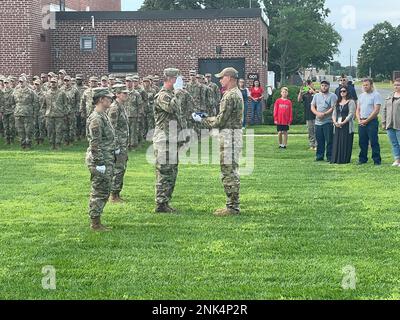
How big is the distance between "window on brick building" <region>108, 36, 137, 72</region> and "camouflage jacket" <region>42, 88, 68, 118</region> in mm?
8918

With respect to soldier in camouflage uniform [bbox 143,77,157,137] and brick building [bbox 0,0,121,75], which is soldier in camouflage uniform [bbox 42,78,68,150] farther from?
brick building [bbox 0,0,121,75]

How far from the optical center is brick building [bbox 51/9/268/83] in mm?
29719

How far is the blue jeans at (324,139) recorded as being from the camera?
1818 cm

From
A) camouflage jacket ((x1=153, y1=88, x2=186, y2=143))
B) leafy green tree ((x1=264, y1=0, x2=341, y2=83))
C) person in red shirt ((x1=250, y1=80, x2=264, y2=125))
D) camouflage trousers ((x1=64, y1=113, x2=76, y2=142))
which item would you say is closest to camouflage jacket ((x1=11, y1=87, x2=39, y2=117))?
camouflage trousers ((x1=64, y1=113, x2=76, y2=142))

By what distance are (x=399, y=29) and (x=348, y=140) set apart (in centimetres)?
6479

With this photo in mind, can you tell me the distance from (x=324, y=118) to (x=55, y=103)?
25.7 feet

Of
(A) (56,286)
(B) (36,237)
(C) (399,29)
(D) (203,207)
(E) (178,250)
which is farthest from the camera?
(C) (399,29)

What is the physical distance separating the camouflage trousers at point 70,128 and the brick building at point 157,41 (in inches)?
299

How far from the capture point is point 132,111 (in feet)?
69.0

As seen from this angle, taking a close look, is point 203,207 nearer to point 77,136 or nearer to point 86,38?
point 77,136

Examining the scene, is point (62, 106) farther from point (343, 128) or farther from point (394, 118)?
point (394, 118)

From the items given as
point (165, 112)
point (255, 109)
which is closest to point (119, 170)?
point (165, 112)
